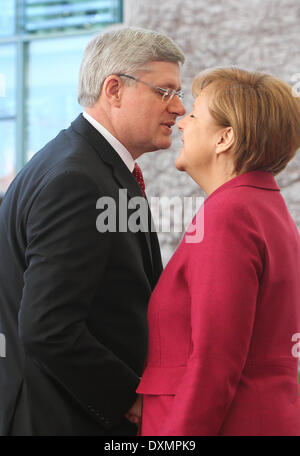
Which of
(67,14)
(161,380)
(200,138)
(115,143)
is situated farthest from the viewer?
(67,14)

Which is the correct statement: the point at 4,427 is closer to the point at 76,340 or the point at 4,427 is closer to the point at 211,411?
the point at 76,340

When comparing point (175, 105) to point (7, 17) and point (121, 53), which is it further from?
point (7, 17)

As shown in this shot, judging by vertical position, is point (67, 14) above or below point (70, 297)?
above

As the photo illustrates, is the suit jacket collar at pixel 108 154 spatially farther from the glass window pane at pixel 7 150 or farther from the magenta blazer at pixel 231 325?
the glass window pane at pixel 7 150

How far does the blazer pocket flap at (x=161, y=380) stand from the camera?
1.65m

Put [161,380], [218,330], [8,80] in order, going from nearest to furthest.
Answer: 1. [218,330]
2. [161,380]
3. [8,80]

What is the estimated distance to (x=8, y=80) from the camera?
686 cm

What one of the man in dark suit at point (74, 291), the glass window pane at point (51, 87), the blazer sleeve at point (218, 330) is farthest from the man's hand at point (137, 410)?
the glass window pane at point (51, 87)

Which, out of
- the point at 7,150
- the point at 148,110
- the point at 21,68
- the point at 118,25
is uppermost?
the point at 118,25

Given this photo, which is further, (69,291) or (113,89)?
(113,89)

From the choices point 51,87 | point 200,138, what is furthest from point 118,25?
point 200,138

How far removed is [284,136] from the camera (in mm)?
1693

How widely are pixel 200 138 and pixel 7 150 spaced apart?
17.6 ft

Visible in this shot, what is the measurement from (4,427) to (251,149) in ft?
3.38
